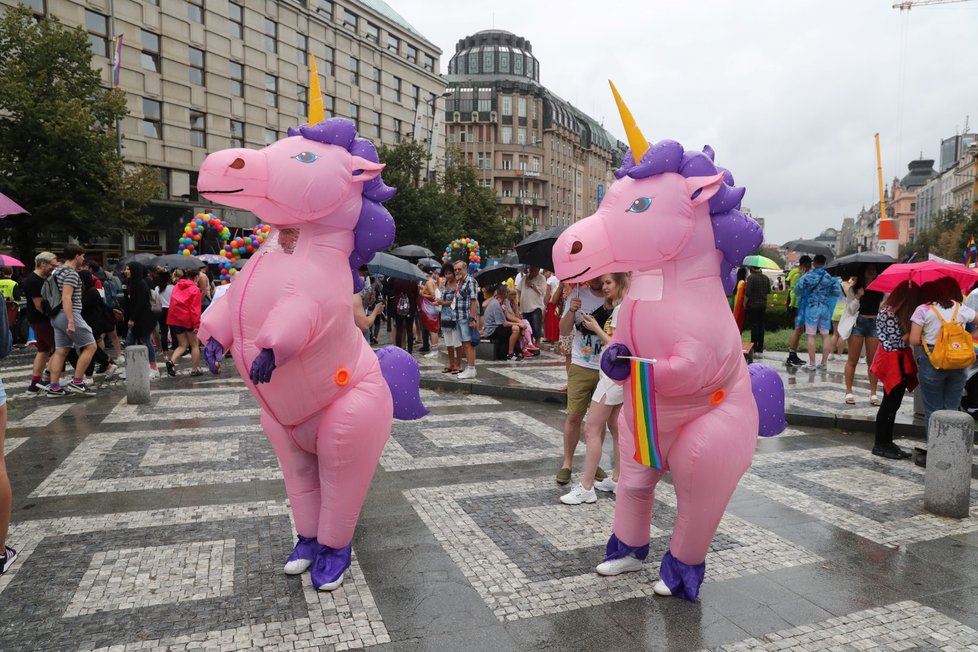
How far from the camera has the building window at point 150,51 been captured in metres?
25.7

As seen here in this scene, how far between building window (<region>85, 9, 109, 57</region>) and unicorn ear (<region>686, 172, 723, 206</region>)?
86.9 ft

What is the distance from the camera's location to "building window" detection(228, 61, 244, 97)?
29.6 m

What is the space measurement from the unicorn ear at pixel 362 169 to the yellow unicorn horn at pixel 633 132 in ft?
4.24

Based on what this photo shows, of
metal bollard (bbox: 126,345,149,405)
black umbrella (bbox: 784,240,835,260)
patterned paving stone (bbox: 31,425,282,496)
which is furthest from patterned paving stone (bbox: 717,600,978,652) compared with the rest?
black umbrella (bbox: 784,240,835,260)

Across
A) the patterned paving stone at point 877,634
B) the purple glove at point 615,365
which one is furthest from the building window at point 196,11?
the patterned paving stone at point 877,634

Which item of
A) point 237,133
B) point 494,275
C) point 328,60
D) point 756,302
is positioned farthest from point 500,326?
point 328,60

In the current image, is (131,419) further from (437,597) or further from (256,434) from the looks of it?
(437,597)

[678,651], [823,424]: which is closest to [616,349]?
[678,651]

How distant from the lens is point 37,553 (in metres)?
4.00

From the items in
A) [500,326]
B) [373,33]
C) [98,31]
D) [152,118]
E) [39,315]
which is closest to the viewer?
[39,315]

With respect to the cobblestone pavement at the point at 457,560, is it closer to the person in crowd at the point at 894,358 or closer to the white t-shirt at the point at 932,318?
the person in crowd at the point at 894,358

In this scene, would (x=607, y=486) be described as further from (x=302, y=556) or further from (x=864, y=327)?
(x=864, y=327)

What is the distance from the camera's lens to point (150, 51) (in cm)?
2597

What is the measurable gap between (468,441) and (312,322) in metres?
3.63
